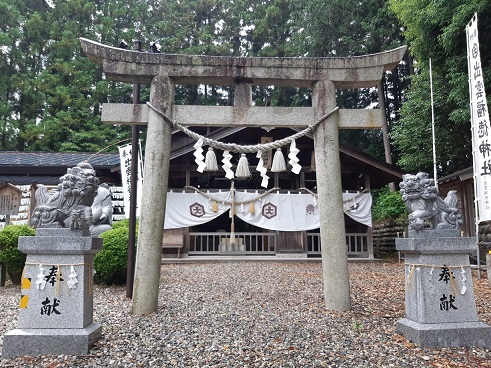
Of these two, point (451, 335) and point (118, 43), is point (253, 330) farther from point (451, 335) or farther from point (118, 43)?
point (118, 43)

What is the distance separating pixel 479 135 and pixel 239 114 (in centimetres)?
606

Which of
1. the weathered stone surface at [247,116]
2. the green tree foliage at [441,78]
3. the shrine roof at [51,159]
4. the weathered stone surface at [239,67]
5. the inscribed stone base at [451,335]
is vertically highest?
the green tree foliage at [441,78]

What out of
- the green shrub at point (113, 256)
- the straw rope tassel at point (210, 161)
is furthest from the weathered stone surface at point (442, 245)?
the green shrub at point (113, 256)

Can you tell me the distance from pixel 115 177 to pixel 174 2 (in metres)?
19.6

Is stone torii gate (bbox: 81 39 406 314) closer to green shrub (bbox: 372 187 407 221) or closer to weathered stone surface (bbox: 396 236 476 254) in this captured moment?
weathered stone surface (bbox: 396 236 476 254)

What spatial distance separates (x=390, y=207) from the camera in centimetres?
1883

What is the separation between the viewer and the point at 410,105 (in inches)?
594

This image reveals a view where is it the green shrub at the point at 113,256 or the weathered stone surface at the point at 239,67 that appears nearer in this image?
the weathered stone surface at the point at 239,67

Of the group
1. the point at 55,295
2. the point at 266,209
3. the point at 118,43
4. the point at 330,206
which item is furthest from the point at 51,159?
the point at 330,206

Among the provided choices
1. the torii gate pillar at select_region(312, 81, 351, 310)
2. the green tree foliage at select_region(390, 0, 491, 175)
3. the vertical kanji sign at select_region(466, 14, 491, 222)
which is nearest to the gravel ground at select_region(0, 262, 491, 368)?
the torii gate pillar at select_region(312, 81, 351, 310)

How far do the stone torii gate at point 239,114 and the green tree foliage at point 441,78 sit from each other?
7.39 m

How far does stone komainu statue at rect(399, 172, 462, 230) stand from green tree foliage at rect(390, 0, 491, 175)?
8.64m

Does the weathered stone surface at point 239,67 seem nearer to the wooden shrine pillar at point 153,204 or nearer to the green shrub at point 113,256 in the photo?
the wooden shrine pillar at point 153,204

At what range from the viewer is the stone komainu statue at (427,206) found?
411cm
